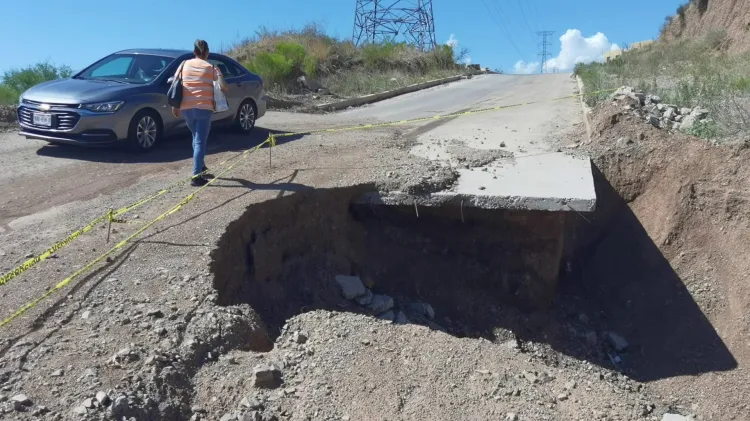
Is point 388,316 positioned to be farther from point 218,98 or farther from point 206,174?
point 218,98

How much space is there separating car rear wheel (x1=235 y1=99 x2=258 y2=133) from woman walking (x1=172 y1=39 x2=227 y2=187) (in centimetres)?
391

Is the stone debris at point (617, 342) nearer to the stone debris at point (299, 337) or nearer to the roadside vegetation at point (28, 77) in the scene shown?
the stone debris at point (299, 337)

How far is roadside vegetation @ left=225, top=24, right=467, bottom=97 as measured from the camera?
19.8m

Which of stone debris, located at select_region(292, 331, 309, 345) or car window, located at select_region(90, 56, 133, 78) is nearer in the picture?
stone debris, located at select_region(292, 331, 309, 345)

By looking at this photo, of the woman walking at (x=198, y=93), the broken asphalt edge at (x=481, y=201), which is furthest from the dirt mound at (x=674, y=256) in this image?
the woman walking at (x=198, y=93)

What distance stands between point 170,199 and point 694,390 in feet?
18.6

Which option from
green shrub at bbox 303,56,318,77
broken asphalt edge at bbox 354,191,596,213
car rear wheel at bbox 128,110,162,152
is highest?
green shrub at bbox 303,56,318,77

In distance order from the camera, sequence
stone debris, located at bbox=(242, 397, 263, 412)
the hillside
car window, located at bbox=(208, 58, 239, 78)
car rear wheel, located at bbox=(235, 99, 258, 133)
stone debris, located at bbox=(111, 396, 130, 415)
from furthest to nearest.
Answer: the hillside → car rear wheel, located at bbox=(235, 99, 258, 133) → car window, located at bbox=(208, 58, 239, 78) → stone debris, located at bbox=(242, 397, 263, 412) → stone debris, located at bbox=(111, 396, 130, 415)

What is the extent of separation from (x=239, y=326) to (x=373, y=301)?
8.09 feet

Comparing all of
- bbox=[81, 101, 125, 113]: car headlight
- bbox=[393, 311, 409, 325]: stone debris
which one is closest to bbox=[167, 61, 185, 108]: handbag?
bbox=[81, 101, 125, 113]: car headlight

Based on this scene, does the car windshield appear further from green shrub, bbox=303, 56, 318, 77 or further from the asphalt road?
green shrub, bbox=303, 56, 318, 77

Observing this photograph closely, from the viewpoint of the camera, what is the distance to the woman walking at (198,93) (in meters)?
7.02

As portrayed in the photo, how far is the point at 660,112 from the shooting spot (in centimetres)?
1046

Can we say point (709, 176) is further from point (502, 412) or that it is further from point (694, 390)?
point (502, 412)
